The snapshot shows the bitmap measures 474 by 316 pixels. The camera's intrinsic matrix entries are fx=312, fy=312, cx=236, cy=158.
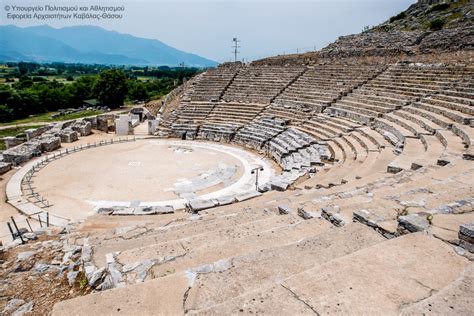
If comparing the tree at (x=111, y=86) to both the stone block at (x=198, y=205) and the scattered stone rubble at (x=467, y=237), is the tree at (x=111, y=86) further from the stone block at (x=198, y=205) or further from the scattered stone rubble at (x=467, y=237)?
the scattered stone rubble at (x=467, y=237)

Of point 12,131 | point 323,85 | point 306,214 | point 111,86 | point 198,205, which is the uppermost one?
point 323,85

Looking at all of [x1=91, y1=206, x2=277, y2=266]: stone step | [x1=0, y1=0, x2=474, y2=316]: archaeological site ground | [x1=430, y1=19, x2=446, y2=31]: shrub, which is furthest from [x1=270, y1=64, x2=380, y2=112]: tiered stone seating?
[x1=91, y1=206, x2=277, y2=266]: stone step

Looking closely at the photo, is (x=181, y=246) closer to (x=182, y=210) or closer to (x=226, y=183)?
(x=182, y=210)

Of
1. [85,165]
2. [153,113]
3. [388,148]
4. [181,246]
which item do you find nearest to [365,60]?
[388,148]

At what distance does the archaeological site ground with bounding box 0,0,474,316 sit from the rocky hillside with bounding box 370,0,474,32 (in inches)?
11.2

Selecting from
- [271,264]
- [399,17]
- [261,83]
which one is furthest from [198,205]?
[399,17]

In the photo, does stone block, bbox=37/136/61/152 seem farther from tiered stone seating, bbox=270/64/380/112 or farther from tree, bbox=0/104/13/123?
tree, bbox=0/104/13/123

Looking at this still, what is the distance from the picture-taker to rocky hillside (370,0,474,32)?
2928cm

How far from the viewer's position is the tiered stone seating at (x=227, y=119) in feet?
84.4

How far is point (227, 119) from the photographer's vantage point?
2744 centimetres

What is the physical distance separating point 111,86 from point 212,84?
59.9ft

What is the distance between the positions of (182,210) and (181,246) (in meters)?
7.26

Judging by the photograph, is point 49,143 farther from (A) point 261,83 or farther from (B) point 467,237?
(B) point 467,237

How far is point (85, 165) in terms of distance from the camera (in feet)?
63.1
